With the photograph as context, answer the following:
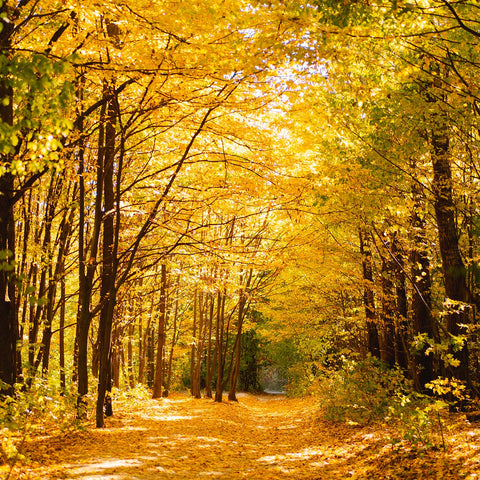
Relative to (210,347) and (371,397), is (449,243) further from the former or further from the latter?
(210,347)

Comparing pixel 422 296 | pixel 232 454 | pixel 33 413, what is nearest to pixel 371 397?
pixel 422 296

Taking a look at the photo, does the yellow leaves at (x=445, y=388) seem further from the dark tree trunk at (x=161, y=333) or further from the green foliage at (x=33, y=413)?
the dark tree trunk at (x=161, y=333)

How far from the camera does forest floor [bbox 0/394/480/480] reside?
5893 mm

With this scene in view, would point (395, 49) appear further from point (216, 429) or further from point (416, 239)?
point (216, 429)

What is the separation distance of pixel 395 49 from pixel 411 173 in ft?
7.56

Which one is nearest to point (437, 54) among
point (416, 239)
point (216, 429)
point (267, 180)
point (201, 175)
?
point (267, 180)

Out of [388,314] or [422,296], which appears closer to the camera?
[422,296]

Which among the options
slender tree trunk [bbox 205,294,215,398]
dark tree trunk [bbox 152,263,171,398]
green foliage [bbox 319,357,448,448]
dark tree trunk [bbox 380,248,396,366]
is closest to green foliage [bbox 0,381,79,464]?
green foliage [bbox 319,357,448,448]

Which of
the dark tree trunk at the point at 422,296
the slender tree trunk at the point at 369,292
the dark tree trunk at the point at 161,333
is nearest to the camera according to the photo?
the dark tree trunk at the point at 422,296

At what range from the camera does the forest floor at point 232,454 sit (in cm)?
589

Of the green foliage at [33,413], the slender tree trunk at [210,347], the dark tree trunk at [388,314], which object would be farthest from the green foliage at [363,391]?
the slender tree trunk at [210,347]

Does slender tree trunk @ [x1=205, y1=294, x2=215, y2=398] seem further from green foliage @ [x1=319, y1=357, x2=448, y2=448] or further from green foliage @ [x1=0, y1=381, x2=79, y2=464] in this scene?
green foliage @ [x1=0, y1=381, x2=79, y2=464]

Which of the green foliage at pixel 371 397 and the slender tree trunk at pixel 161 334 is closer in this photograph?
the green foliage at pixel 371 397

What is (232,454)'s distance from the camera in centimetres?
886
